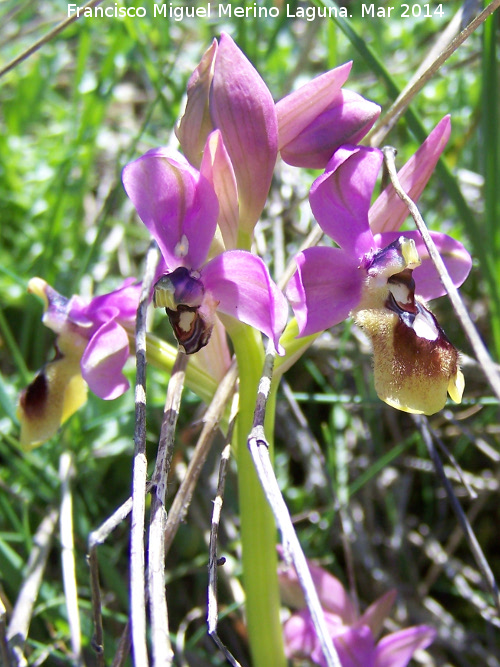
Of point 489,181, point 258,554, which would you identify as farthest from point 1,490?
point 489,181

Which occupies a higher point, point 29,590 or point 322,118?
point 322,118

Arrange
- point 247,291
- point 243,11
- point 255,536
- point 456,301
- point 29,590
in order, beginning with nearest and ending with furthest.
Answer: point 456,301 < point 247,291 < point 255,536 < point 29,590 < point 243,11

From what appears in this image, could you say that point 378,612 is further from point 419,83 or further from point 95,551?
point 419,83

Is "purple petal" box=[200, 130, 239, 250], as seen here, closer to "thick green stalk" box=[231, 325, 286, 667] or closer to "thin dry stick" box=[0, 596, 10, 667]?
"thick green stalk" box=[231, 325, 286, 667]

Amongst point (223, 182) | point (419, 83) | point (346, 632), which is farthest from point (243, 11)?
point (346, 632)

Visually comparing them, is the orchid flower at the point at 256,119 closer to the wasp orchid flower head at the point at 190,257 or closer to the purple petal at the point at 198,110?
the purple petal at the point at 198,110
